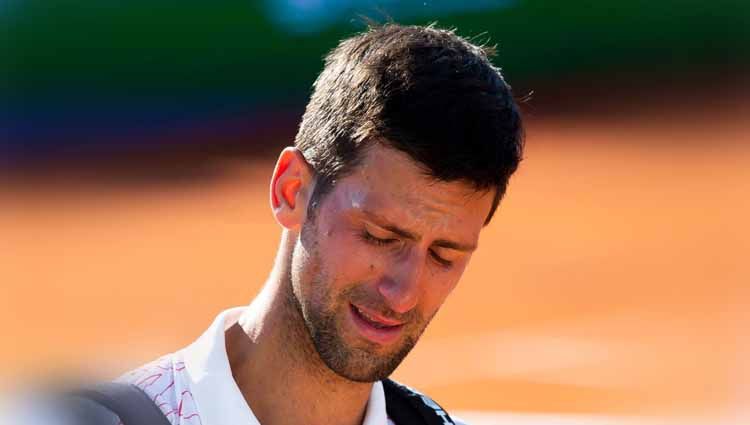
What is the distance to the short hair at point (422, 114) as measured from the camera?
1.96 meters

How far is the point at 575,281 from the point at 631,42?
5.23 metres

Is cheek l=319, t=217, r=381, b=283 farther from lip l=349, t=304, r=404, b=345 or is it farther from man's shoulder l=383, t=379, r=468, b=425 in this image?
man's shoulder l=383, t=379, r=468, b=425

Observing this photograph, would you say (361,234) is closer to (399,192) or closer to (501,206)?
(399,192)

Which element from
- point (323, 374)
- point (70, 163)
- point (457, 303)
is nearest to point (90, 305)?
point (457, 303)

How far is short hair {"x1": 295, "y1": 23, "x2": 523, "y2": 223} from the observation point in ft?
6.43

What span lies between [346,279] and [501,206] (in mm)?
8683

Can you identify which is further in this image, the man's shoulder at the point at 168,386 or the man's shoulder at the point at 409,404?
the man's shoulder at the point at 409,404

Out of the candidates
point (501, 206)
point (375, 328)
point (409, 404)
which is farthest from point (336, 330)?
point (501, 206)

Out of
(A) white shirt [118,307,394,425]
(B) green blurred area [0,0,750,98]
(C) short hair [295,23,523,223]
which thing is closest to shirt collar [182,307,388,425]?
(A) white shirt [118,307,394,425]

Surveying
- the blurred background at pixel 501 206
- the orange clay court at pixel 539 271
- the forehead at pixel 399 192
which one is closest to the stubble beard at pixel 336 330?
the forehead at pixel 399 192

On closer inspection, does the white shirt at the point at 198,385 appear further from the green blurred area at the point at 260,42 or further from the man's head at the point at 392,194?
the green blurred area at the point at 260,42

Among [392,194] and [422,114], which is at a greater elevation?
[422,114]

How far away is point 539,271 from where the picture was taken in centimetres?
916

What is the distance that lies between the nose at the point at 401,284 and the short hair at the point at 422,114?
0.16 metres
